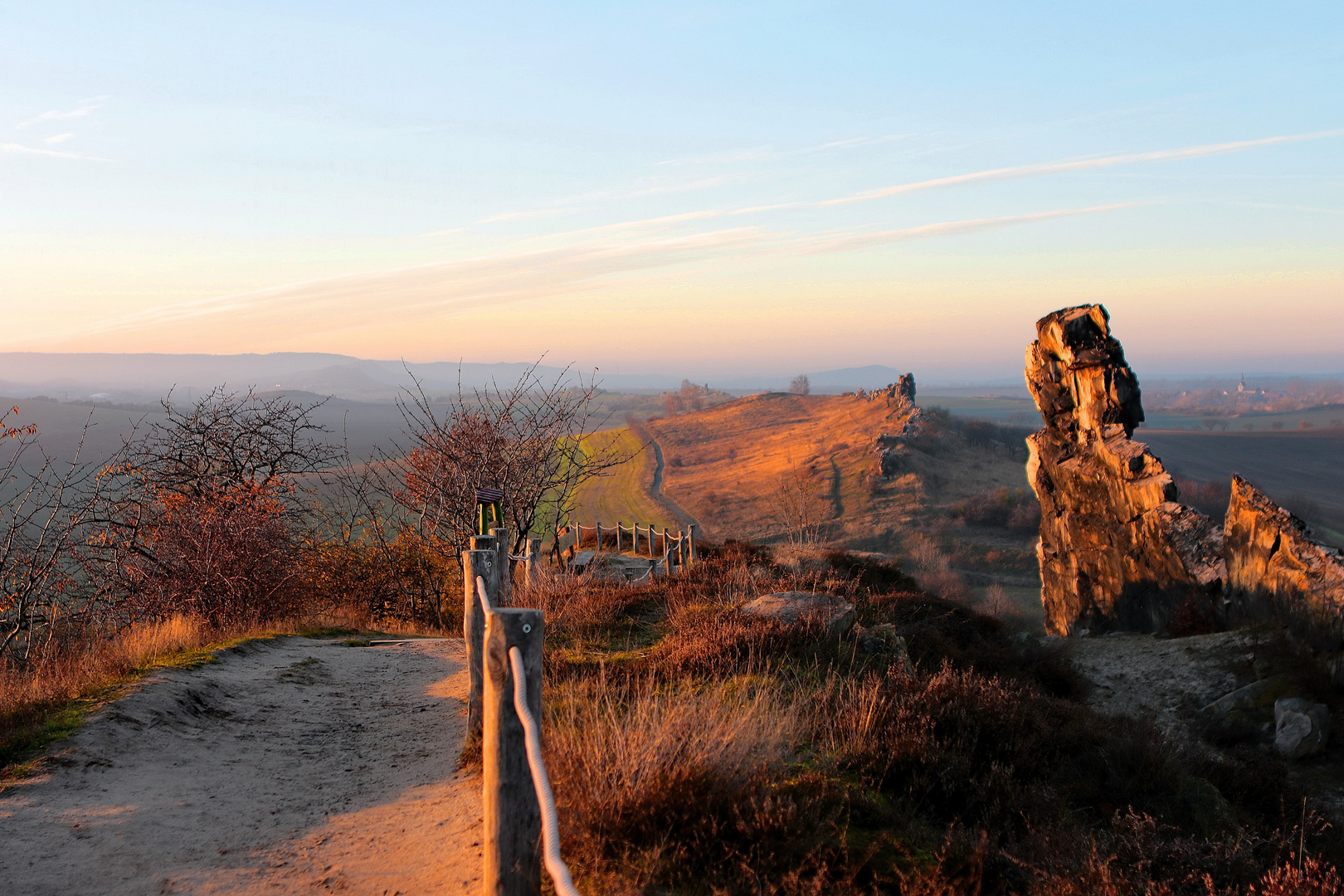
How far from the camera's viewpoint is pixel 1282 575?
13.9 metres

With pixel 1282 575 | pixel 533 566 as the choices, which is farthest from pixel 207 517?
pixel 1282 575

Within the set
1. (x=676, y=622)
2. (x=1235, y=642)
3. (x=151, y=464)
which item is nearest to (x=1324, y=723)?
(x=1235, y=642)

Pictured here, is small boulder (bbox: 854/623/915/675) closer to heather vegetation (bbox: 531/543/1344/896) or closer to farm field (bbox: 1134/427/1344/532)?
heather vegetation (bbox: 531/543/1344/896)

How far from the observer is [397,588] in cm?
1622

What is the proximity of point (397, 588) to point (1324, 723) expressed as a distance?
15.7m

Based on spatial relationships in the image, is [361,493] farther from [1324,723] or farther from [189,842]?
[1324,723]

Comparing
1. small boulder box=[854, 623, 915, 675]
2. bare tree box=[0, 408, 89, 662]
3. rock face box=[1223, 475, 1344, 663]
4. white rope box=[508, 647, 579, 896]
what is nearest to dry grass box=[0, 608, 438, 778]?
bare tree box=[0, 408, 89, 662]

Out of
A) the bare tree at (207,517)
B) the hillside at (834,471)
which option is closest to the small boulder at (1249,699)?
the bare tree at (207,517)

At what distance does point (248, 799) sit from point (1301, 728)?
40.3ft

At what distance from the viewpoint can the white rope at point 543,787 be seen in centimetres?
240

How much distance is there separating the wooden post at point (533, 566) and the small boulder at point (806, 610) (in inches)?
154

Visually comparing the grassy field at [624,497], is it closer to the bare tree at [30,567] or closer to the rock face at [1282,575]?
the rock face at [1282,575]

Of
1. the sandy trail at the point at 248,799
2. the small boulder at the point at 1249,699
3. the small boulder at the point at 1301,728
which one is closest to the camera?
the sandy trail at the point at 248,799

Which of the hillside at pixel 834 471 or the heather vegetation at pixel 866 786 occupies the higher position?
the heather vegetation at pixel 866 786
